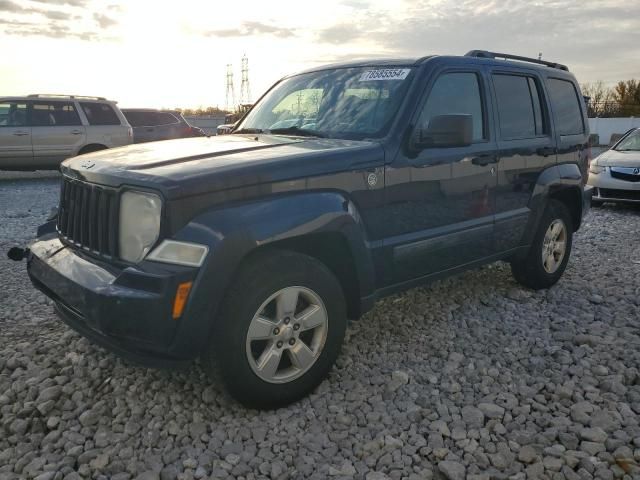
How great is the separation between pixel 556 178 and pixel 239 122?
9.06 ft

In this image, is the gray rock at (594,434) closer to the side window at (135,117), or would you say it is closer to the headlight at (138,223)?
the headlight at (138,223)

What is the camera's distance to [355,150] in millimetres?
3186

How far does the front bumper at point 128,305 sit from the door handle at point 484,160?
7.70ft

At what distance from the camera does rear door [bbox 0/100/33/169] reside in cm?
1198

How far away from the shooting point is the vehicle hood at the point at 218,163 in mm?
2613

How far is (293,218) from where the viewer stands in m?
2.83

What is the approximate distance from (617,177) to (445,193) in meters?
6.87

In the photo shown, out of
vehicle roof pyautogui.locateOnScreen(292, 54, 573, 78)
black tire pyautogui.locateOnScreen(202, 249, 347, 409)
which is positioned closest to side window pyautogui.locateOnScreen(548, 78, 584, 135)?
vehicle roof pyautogui.locateOnScreen(292, 54, 573, 78)

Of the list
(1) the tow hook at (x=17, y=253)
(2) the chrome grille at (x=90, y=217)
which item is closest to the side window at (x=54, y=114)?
(1) the tow hook at (x=17, y=253)

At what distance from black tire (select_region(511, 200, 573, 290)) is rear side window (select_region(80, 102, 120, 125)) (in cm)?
1061

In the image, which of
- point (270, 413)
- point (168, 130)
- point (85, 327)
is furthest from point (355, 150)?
point (168, 130)

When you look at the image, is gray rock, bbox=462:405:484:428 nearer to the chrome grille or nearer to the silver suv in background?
the chrome grille

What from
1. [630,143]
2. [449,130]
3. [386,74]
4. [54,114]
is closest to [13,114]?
[54,114]

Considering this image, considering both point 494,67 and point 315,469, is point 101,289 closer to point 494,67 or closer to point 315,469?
point 315,469
